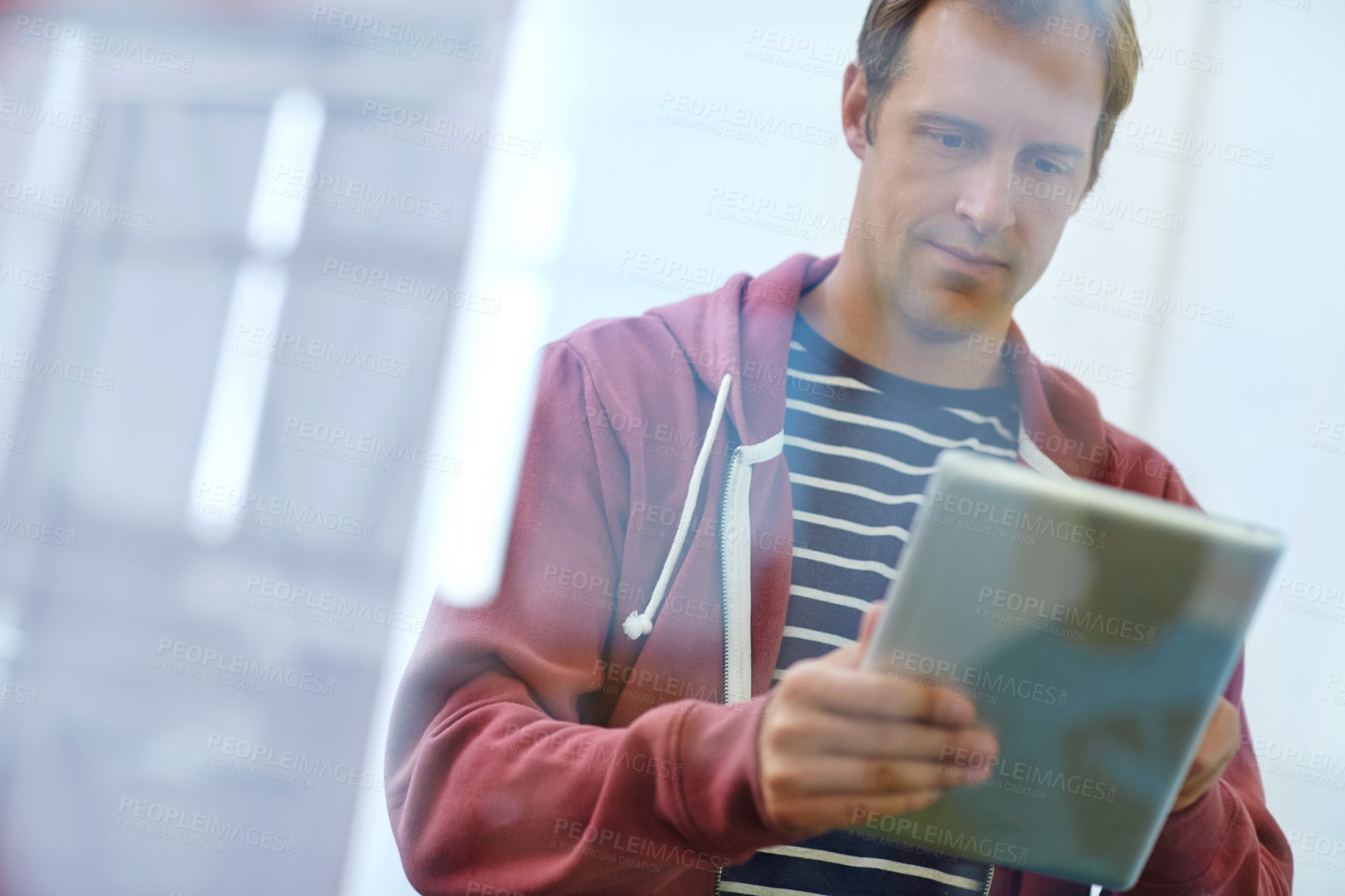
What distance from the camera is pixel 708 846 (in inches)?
22.3

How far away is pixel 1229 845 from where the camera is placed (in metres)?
0.68

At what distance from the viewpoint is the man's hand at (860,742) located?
1.58ft

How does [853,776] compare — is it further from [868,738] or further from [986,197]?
[986,197]

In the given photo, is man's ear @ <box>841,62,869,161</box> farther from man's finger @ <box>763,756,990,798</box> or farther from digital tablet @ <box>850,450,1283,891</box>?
man's finger @ <box>763,756,990,798</box>

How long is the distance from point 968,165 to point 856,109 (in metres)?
0.12

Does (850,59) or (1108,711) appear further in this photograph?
(850,59)

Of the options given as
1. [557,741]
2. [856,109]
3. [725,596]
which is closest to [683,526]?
[725,596]

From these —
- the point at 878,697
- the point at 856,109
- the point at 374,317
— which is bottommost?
the point at 878,697

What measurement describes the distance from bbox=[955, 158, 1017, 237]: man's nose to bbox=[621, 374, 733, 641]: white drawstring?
219 mm

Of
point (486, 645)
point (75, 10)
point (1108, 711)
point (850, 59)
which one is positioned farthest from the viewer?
point (75, 10)

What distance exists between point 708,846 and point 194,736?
0.59 m

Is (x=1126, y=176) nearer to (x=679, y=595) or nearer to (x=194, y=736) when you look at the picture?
(x=679, y=595)

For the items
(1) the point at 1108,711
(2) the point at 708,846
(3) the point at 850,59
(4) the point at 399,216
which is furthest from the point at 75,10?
(1) the point at 1108,711

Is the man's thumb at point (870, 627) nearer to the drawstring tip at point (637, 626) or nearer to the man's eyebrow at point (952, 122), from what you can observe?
the drawstring tip at point (637, 626)
